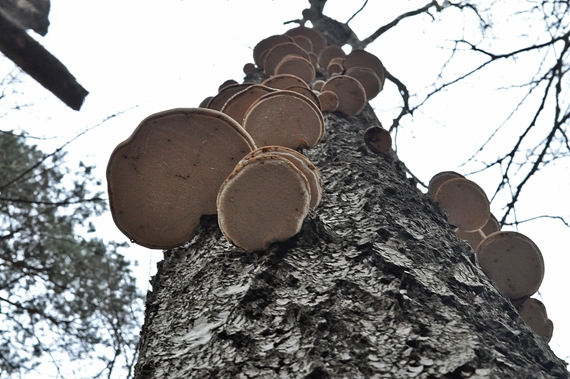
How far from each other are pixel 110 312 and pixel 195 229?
565 centimetres

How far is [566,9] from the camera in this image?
5262mm

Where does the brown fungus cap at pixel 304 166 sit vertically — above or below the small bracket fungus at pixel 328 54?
below

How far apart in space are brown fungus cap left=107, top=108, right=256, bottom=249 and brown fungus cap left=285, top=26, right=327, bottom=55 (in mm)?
3701

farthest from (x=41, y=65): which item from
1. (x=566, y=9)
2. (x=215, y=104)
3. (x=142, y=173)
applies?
(x=566, y=9)

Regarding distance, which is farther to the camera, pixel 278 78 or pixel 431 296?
pixel 278 78

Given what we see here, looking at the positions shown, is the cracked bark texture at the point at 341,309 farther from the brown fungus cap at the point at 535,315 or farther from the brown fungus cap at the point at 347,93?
the brown fungus cap at the point at 347,93

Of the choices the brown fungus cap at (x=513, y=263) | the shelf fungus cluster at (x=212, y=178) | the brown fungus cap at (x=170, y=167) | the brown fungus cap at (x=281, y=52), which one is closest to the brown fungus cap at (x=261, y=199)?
the shelf fungus cluster at (x=212, y=178)

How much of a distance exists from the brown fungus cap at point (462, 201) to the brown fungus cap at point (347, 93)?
1087 millimetres

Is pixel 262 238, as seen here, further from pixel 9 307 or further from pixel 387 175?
pixel 9 307

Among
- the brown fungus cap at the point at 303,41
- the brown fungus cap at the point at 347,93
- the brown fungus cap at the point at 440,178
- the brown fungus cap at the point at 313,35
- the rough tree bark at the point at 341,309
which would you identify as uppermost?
the brown fungus cap at the point at 313,35

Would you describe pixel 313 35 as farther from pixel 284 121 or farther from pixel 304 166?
pixel 304 166

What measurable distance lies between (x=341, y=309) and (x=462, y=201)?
1.51 metres

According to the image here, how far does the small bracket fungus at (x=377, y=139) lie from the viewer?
280 centimetres

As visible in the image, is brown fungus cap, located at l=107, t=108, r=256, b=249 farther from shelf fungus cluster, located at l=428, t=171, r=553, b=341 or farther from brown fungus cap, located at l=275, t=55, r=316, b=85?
brown fungus cap, located at l=275, t=55, r=316, b=85
